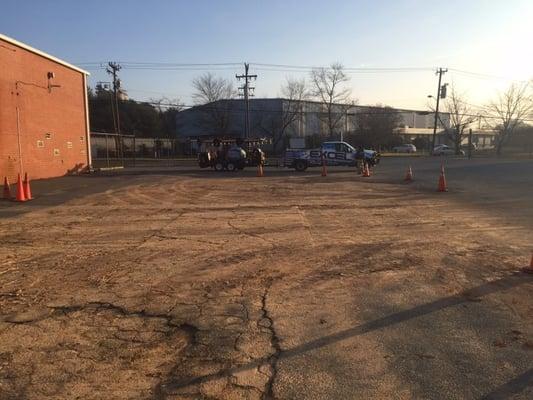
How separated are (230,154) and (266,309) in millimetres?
29304

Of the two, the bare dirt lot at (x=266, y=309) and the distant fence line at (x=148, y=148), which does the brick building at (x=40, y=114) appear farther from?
the distant fence line at (x=148, y=148)

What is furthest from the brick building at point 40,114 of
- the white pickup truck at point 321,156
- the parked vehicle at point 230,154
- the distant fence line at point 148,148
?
the distant fence line at point 148,148

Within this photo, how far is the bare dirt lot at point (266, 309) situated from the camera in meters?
4.05

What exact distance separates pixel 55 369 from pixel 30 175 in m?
23.9

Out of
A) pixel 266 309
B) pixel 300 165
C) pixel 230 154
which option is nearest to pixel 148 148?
pixel 230 154

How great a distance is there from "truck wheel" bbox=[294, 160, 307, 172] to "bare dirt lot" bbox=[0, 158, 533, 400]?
22.6 metres

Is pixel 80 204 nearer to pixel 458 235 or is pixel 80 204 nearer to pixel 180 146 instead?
pixel 458 235

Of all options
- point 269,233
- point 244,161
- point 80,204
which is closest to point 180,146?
point 244,161

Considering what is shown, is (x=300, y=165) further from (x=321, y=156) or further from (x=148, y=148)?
(x=148, y=148)

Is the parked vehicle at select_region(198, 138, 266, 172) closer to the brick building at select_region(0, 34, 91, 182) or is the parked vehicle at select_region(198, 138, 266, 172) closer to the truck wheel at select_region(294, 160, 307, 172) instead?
the truck wheel at select_region(294, 160, 307, 172)

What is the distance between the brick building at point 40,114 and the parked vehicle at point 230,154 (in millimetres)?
8127

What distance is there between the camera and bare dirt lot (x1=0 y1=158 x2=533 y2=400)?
160 inches

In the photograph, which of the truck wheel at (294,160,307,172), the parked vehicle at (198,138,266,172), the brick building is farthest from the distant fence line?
the truck wheel at (294,160,307,172)

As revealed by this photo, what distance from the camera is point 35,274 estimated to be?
7.40 meters
